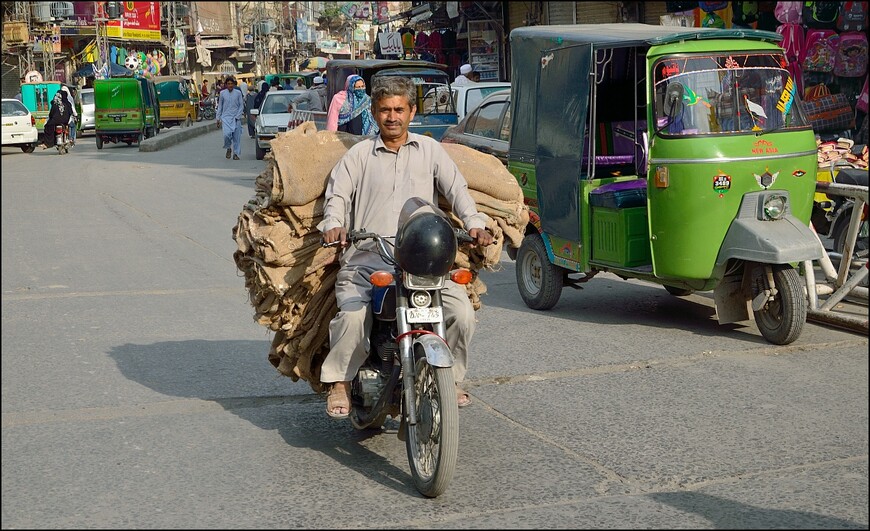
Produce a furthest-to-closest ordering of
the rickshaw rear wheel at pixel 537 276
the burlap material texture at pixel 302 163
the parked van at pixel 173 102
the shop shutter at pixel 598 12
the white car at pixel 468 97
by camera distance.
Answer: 1. the parked van at pixel 173 102
2. the shop shutter at pixel 598 12
3. the white car at pixel 468 97
4. the rickshaw rear wheel at pixel 537 276
5. the burlap material texture at pixel 302 163

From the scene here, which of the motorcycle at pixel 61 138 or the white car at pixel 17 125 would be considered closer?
the white car at pixel 17 125

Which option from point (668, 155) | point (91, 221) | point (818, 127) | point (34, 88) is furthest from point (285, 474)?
point (34, 88)

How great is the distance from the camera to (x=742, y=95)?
764cm

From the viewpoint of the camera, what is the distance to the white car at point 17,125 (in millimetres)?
30953

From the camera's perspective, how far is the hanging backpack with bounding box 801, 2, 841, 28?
14289 millimetres

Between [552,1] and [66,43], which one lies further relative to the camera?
[66,43]

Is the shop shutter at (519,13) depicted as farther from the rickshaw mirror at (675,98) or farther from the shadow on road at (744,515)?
the shadow on road at (744,515)

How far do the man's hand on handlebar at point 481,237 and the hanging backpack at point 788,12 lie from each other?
11466 millimetres

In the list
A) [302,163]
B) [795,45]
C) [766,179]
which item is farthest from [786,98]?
[795,45]

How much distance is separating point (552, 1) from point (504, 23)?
12.8ft

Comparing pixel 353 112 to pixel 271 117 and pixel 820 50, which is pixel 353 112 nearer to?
pixel 820 50

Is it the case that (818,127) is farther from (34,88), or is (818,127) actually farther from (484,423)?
(34,88)

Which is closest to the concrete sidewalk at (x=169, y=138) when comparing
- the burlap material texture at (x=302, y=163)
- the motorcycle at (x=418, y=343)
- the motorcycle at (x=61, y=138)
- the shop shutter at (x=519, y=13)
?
the motorcycle at (x=61, y=138)

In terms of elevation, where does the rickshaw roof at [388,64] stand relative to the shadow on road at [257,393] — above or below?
above
